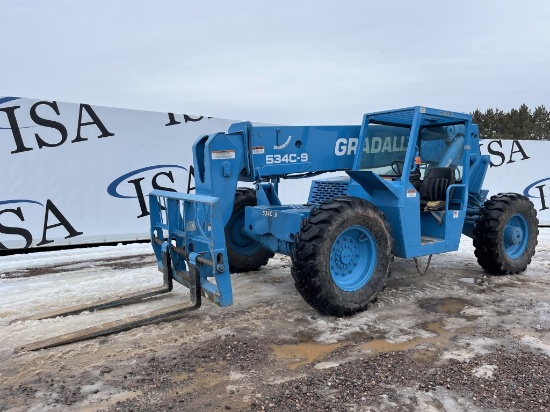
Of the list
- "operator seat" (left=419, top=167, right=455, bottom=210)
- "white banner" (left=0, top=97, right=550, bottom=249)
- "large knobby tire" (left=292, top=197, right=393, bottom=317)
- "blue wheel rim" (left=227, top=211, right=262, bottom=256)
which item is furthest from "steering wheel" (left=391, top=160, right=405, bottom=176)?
"white banner" (left=0, top=97, right=550, bottom=249)

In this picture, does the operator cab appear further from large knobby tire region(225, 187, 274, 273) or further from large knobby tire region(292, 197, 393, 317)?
large knobby tire region(225, 187, 274, 273)

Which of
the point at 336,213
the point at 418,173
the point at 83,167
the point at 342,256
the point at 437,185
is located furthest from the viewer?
the point at 83,167

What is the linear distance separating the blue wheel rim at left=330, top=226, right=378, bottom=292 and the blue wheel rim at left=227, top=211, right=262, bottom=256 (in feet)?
6.46

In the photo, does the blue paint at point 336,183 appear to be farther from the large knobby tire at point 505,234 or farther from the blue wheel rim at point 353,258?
the large knobby tire at point 505,234

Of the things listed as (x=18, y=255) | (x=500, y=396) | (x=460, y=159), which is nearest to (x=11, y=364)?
(x=500, y=396)

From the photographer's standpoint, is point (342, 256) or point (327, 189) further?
point (327, 189)

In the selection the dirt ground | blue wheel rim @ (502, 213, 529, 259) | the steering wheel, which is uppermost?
the steering wheel

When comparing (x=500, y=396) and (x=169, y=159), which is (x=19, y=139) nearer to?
(x=169, y=159)

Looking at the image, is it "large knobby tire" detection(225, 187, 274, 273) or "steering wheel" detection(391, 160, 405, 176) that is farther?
"large knobby tire" detection(225, 187, 274, 273)

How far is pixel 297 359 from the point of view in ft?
12.2

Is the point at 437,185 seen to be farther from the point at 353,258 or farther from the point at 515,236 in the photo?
the point at 353,258

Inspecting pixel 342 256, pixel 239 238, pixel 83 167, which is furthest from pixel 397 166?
pixel 83 167

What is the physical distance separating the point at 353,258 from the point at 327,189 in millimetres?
1510

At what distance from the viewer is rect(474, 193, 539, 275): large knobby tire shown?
6.35 metres
